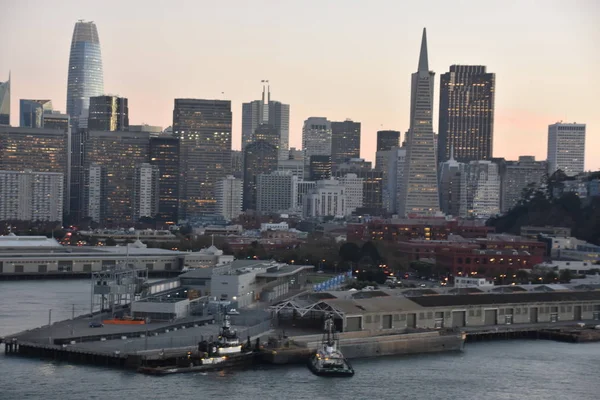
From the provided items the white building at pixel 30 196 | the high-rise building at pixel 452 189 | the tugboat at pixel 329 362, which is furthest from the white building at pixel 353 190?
the tugboat at pixel 329 362

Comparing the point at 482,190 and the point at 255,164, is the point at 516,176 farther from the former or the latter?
the point at 255,164

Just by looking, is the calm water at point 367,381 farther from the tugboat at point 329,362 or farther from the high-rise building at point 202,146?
the high-rise building at point 202,146

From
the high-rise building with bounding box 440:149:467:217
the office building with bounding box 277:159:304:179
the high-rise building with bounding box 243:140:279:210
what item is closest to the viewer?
the high-rise building with bounding box 440:149:467:217

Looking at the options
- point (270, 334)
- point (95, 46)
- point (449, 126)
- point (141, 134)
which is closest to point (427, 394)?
point (270, 334)

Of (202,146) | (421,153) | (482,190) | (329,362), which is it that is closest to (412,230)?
(421,153)

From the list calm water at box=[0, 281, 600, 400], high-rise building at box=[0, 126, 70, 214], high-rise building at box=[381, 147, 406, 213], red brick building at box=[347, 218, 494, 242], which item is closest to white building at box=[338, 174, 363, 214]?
high-rise building at box=[381, 147, 406, 213]

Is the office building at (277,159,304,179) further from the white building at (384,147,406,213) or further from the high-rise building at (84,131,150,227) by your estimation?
the high-rise building at (84,131,150,227)

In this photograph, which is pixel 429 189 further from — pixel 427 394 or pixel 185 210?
pixel 427 394
